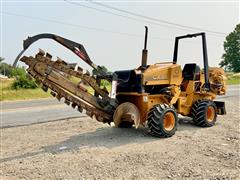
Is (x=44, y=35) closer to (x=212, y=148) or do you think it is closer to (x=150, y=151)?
(x=150, y=151)

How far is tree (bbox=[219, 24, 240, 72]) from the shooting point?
71344mm

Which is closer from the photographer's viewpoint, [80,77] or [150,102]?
[80,77]

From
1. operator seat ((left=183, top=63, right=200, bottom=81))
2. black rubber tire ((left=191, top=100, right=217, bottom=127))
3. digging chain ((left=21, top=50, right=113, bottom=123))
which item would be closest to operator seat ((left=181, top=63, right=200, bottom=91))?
operator seat ((left=183, top=63, right=200, bottom=81))

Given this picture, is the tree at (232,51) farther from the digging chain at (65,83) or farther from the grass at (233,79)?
the digging chain at (65,83)

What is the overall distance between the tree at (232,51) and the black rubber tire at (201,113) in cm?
6681

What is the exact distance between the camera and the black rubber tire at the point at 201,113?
27.5ft

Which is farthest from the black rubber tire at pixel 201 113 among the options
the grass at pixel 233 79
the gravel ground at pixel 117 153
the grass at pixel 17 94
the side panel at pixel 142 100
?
the grass at pixel 233 79

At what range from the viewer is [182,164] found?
5242 mm

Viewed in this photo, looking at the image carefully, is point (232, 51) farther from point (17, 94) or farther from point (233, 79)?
point (17, 94)

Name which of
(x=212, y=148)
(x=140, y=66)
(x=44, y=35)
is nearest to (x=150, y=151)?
(x=212, y=148)

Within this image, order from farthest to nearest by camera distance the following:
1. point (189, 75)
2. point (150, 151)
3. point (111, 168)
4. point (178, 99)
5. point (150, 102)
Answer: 1. point (189, 75)
2. point (178, 99)
3. point (150, 102)
4. point (150, 151)
5. point (111, 168)

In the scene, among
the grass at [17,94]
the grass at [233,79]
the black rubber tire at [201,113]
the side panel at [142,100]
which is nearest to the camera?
the side panel at [142,100]

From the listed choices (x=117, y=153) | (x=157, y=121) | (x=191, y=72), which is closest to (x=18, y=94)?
(x=191, y=72)

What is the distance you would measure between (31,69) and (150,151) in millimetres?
2888
